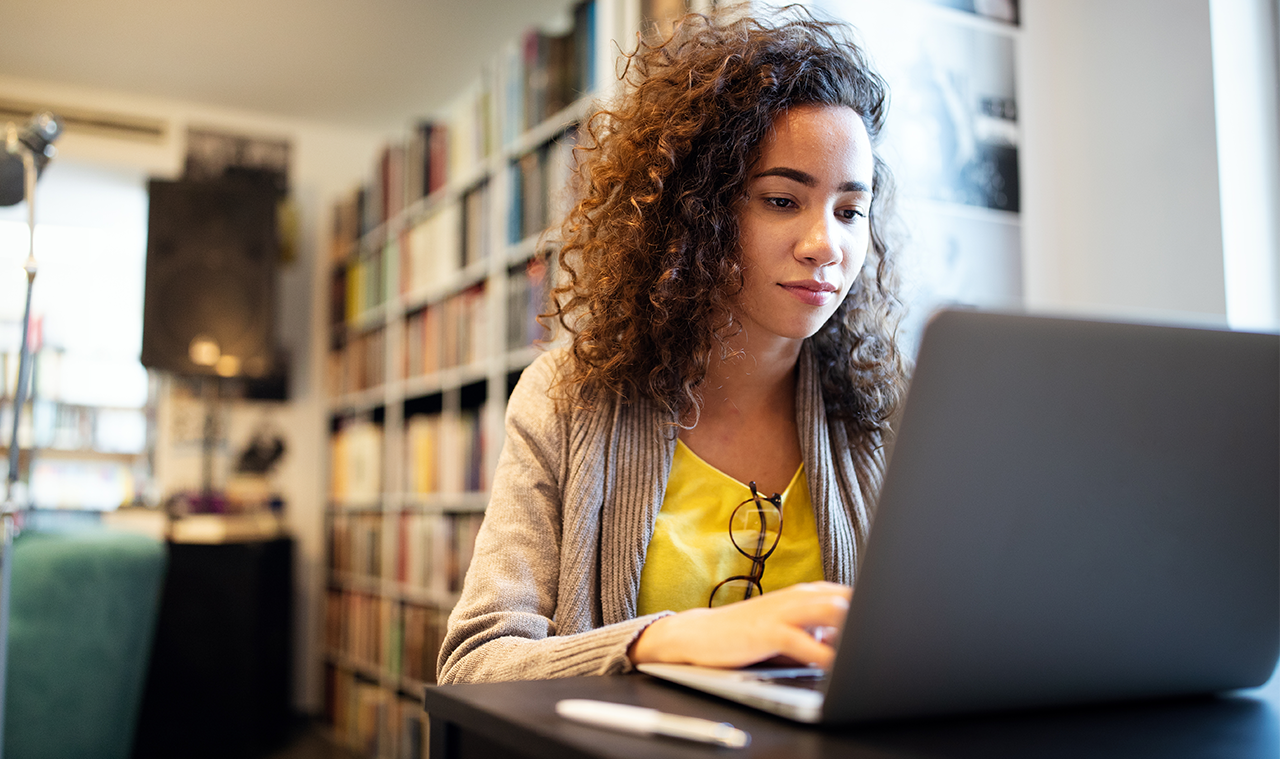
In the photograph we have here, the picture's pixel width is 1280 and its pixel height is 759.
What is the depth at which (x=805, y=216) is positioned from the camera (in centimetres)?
98

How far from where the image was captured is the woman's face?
3.20 ft

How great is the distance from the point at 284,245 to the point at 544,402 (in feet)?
11.1

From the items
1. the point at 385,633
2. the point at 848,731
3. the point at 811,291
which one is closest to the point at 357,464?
the point at 385,633

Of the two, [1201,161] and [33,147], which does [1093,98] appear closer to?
[1201,161]

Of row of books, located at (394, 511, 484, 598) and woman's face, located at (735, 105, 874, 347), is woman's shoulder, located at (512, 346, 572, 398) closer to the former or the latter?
woman's face, located at (735, 105, 874, 347)

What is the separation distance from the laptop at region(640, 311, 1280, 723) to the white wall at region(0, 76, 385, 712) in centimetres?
384

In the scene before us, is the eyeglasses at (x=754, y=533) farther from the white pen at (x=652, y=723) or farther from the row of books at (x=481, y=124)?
the row of books at (x=481, y=124)

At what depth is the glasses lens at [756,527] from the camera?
1.04m

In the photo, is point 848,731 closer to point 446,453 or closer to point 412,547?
point 446,453

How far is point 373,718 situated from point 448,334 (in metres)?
1.33

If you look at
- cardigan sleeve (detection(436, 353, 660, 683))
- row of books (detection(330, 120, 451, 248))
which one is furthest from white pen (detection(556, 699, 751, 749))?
row of books (detection(330, 120, 451, 248))

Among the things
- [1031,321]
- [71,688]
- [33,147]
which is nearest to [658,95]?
[1031,321]

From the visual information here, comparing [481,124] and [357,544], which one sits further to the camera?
[357,544]

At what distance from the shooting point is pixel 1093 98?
1.75 metres
